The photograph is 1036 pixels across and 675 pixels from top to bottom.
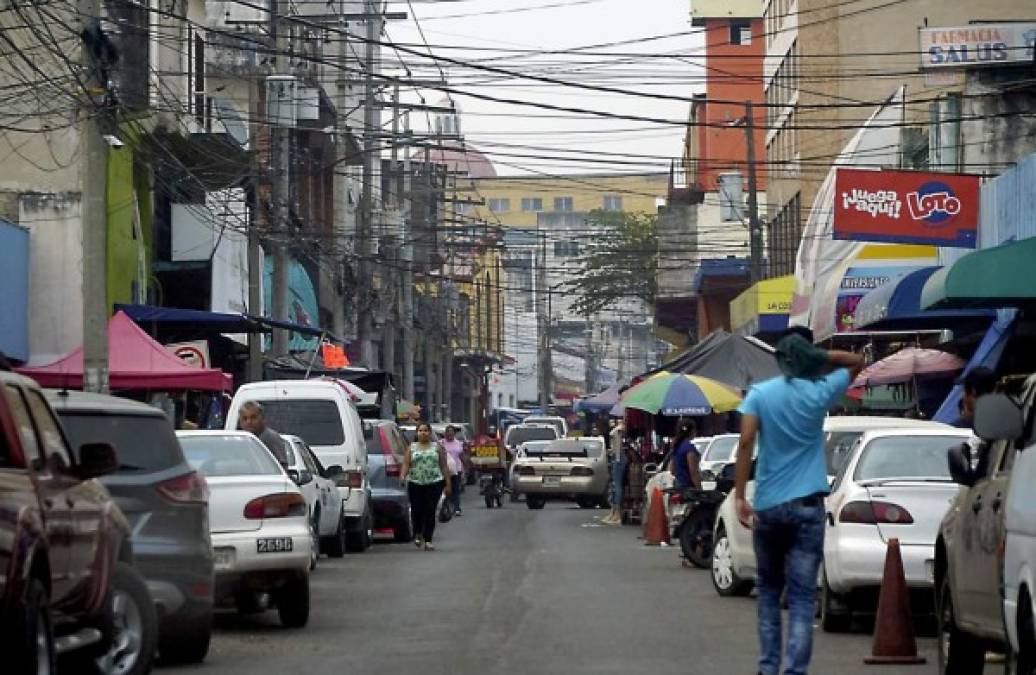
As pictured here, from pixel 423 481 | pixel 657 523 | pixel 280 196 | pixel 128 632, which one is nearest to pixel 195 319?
A: pixel 423 481

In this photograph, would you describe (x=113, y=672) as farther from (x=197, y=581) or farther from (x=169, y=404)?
(x=169, y=404)

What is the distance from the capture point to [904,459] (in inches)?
614

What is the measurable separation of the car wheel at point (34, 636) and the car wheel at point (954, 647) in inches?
207

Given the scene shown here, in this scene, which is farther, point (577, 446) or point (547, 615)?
point (577, 446)

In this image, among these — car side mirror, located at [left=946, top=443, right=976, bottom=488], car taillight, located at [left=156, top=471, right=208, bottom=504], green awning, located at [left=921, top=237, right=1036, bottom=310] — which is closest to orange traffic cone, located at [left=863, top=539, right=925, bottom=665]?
car side mirror, located at [left=946, top=443, right=976, bottom=488]

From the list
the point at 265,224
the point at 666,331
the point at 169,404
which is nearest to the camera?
the point at 169,404

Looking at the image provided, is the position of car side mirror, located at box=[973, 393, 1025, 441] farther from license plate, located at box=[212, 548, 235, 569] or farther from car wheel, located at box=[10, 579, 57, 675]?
license plate, located at box=[212, 548, 235, 569]

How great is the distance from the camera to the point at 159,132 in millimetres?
36031

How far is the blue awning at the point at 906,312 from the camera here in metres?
27.1

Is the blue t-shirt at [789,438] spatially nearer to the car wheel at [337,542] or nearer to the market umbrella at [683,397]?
the car wheel at [337,542]

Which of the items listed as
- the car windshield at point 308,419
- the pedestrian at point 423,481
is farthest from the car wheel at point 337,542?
the pedestrian at point 423,481

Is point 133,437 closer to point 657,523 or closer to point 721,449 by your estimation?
point 657,523

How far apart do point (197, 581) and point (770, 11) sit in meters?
55.3

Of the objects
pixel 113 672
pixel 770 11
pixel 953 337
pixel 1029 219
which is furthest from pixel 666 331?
pixel 113 672
